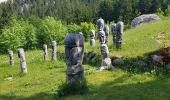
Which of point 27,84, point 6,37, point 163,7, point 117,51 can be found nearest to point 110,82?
point 27,84

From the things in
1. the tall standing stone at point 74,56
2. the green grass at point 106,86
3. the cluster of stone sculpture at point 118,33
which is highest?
the cluster of stone sculpture at point 118,33

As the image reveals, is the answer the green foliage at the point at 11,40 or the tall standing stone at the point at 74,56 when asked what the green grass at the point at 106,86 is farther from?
the green foliage at the point at 11,40

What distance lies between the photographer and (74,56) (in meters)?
23.0

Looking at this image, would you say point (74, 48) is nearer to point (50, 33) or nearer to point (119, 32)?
point (119, 32)

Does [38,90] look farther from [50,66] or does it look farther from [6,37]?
[6,37]

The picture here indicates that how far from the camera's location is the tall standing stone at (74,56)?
897 inches

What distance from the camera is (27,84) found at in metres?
28.6

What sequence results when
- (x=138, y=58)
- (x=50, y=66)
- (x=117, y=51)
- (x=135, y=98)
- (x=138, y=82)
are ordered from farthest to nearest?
1. (x=50, y=66)
2. (x=117, y=51)
3. (x=138, y=58)
4. (x=138, y=82)
5. (x=135, y=98)

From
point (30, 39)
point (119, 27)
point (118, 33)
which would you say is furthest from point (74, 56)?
point (30, 39)

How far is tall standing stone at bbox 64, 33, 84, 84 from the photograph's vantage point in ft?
74.7

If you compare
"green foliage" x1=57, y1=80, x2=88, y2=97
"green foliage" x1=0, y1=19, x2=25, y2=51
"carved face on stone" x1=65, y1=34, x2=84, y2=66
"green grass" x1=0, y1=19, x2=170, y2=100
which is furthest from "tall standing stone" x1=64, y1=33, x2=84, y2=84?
"green foliage" x1=0, y1=19, x2=25, y2=51

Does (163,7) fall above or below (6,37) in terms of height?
above

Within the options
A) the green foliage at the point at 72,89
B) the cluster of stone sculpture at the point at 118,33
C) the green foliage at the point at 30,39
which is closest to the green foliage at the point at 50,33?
the green foliage at the point at 30,39

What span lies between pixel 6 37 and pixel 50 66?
63.4 meters
